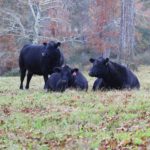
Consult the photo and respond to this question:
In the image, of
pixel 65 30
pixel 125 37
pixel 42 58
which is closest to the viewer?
pixel 42 58

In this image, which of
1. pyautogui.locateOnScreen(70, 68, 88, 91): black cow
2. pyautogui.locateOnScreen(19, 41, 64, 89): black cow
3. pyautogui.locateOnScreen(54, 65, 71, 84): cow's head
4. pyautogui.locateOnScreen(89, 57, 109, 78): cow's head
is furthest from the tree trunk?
pyautogui.locateOnScreen(54, 65, 71, 84): cow's head

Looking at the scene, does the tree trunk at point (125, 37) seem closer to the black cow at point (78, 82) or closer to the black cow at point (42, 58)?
the black cow at point (42, 58)

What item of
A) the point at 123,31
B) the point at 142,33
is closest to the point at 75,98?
the point at 123,31

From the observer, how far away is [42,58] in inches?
761

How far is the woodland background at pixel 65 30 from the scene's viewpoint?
4469 centimetres

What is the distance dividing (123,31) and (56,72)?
15.3m

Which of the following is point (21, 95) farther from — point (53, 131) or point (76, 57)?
point (76, 57)

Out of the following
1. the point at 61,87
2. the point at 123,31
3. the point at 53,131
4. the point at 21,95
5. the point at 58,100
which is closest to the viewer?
the point at 53,131

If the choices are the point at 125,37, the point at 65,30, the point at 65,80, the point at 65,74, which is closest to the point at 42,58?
the point at 65,74

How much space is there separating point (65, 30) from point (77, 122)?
3727cm

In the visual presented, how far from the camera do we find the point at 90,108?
1191cm

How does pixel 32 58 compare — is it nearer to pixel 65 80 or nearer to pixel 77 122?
pixel 65 80

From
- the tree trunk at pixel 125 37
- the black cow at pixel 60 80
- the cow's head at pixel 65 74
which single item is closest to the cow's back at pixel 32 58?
the black cow at pixel 60 80

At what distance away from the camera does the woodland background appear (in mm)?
44688
